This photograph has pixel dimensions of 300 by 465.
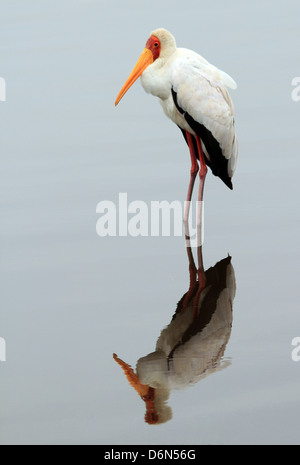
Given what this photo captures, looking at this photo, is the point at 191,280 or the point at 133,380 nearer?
the point at 133,380

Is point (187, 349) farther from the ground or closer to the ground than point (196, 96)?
closer to the ground

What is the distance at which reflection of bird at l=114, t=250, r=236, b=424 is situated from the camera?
5707 mm

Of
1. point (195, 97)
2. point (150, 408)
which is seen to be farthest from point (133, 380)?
point (195, 97)

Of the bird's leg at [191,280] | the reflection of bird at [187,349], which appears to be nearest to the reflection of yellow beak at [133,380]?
the reflection of bird at [187,349]

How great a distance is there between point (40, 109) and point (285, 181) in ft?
14.2

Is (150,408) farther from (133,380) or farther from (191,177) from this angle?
(191,177)

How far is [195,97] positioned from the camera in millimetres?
8711

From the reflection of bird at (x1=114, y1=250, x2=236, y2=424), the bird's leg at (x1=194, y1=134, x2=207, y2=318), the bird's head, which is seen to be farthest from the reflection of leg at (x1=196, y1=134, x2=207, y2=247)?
the reflection of bird at (x1=114, y1=250, x2=236, y2=424)

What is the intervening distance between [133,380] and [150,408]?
42 centimetres

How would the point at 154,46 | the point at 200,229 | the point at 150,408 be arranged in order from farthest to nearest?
the point at 154,46 → the point at 200,229 → the point at 150,408

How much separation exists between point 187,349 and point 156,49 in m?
3.64

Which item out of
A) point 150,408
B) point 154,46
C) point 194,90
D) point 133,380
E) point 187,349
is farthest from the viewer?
point 154,46

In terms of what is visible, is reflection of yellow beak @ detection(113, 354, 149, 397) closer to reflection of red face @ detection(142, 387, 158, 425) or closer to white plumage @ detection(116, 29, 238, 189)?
reflection of red face @ detection(142, 387, 158, 425)

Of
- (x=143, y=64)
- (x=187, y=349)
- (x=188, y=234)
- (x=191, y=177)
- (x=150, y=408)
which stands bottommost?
(x=150, y=408)
